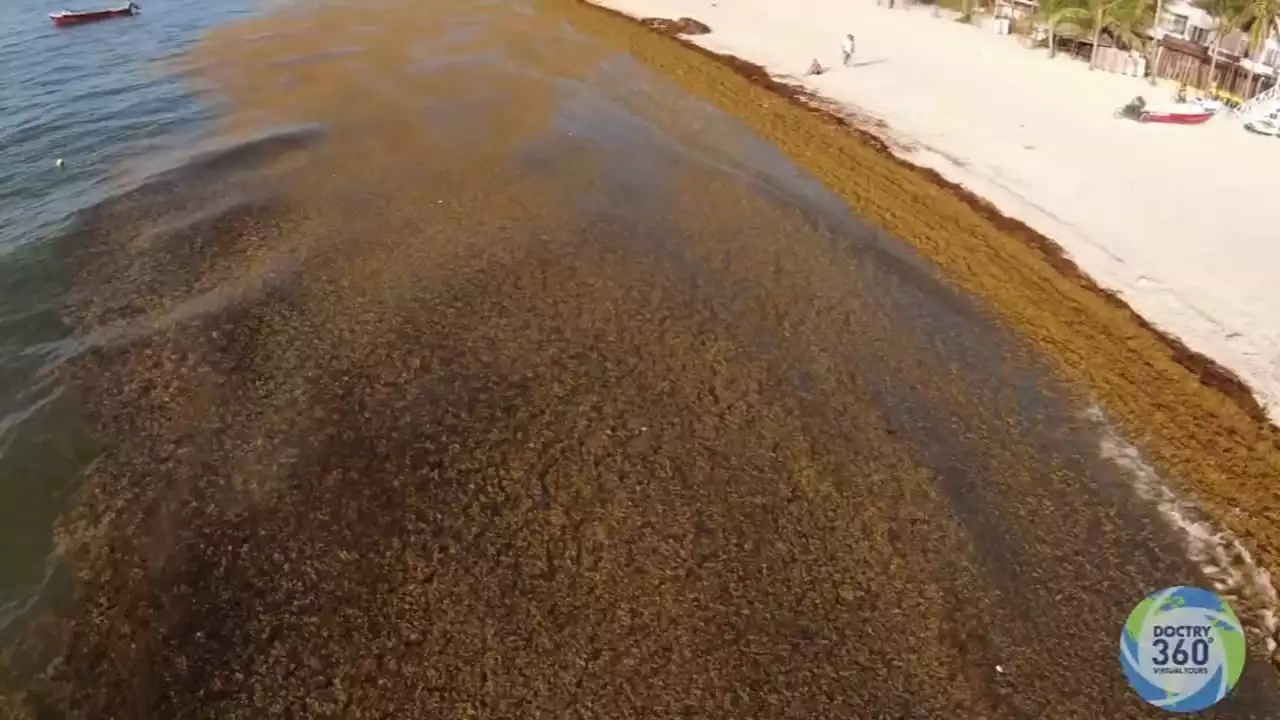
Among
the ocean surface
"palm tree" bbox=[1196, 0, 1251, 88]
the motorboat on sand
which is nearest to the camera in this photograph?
the ocean surface

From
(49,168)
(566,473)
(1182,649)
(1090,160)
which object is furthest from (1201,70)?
(49,168)

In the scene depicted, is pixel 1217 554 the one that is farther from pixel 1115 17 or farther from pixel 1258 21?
pixel 1115 17

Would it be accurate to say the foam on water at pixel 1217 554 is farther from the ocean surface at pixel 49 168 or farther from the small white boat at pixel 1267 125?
the ocean surface at pixel 49 168

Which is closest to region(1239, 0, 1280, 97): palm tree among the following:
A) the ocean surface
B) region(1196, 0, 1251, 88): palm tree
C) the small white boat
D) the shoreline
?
region(1196, 0, 1251, 88): palm tree

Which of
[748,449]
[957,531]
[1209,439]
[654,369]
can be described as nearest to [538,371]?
[654,369]

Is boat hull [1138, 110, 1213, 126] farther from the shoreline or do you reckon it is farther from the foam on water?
the foam on water

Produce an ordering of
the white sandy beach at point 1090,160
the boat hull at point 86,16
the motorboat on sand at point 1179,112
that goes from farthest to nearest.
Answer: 1. the boat hull at point 86,16
2. the motorboat on sand at point 1179,112
3. the white sandy beach at point 1090,160

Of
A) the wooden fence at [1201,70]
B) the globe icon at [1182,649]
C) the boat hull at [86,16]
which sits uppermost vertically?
the boat hull at [86,16]

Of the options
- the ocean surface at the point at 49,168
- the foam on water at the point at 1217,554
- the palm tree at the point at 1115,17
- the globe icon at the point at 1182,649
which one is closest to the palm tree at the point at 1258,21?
the palm tree at the point at 1115,17
